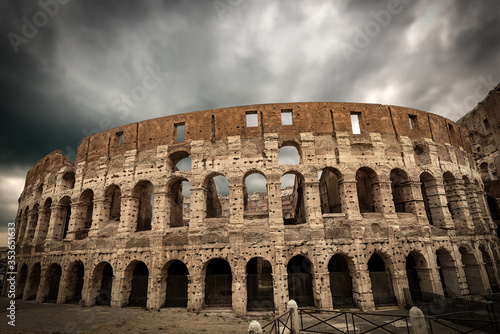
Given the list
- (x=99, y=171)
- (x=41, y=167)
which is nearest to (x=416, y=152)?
(x=99, y=171)

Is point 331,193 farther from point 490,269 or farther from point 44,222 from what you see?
point 44,222

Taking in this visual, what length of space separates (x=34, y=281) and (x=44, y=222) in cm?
402

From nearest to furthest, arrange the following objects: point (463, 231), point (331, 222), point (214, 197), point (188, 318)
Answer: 1. point (188, 318)
2. point (331, 222)
3. point (463, 231)
4. point (214, 197)

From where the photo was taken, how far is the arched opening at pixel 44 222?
17734 mm

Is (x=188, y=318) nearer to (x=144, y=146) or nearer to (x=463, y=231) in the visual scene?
(x=144, y=146)

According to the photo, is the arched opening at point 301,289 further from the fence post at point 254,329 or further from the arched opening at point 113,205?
the arched opening at point 113,205

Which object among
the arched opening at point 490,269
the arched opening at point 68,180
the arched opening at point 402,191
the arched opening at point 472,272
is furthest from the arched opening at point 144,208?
the arched opening at point 490,269

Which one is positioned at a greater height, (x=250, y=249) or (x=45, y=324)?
(x=250, y=249)

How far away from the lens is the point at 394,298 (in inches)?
489

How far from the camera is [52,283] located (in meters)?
16.4

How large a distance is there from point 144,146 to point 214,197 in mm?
7303

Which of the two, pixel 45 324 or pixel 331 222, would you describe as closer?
pixel 45 324

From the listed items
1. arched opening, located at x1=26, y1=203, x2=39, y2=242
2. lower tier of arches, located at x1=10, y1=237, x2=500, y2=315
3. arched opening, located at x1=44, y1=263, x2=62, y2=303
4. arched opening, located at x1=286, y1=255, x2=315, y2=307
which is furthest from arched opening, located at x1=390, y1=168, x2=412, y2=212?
arched opening, located at x1=26, y1=203, x2=39, y2=242

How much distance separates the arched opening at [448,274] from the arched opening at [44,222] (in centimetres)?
2534
